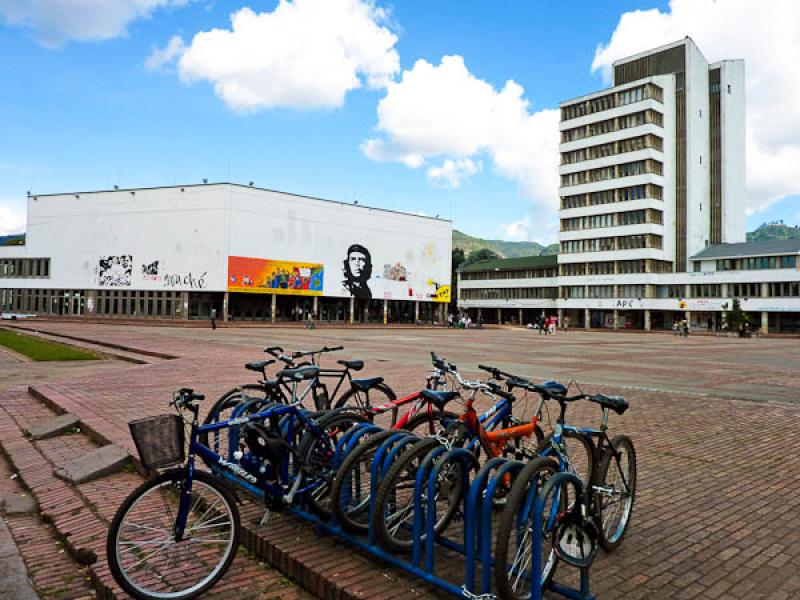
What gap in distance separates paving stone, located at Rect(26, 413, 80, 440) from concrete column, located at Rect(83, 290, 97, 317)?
62.0m

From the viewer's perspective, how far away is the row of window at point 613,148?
73125 mm

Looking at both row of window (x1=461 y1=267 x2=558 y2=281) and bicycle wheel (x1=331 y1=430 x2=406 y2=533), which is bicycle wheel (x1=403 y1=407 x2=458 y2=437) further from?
row of window (x1=461 y1=267 x2=558 y2=281)

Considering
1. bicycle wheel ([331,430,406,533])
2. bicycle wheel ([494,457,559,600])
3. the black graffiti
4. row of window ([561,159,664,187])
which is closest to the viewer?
bicycle wheel ([494,457,559,600])

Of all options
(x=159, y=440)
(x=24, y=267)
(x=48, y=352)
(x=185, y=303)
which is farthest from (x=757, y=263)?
(x=24, y=267)

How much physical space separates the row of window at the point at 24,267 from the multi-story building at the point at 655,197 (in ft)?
211

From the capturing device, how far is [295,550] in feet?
12.3

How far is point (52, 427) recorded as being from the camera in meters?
7.47

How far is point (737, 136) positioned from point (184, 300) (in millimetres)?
75876

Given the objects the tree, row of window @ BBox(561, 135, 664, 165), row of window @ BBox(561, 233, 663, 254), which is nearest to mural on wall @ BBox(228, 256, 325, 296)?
row of window @ BBox(561, 233, 663, 254)

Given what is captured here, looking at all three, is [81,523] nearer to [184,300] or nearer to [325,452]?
[325,452]

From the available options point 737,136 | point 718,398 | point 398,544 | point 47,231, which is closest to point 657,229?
point 737,136

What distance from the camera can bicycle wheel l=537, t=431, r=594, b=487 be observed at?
3.61 metres

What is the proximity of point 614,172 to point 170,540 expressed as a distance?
8085 centimetres

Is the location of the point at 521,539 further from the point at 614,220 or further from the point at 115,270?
the point at 614,220
